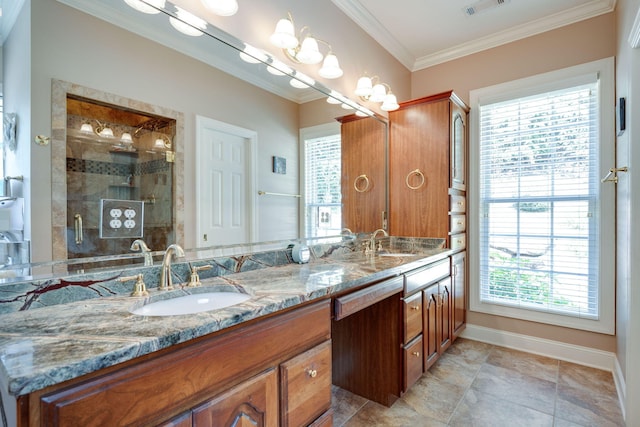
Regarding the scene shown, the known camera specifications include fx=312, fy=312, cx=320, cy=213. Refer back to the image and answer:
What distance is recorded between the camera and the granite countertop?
0.60m

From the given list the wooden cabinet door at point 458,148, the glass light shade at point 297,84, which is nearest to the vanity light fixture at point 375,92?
the wooden cabinet door at point 458,148

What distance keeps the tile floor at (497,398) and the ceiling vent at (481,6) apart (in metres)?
2.67

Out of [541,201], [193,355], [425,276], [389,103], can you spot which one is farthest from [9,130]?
[541,201]

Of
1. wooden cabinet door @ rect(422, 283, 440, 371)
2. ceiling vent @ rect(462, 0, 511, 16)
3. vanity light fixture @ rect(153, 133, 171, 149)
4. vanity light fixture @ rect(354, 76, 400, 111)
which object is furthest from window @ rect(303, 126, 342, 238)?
ceiling vent @ rect(462, 0, 511, 16)

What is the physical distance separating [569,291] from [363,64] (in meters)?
2.40

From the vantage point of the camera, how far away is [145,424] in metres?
0.72

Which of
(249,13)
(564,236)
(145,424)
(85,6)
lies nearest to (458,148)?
(564,236)

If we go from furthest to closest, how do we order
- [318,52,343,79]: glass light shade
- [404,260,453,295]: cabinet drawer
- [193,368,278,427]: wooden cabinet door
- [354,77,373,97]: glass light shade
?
[354,77,373,97]: glass light shade, [318,52,343,79]: glass light shade, [404,260,453,295]: cabinet drawer, [193,368,278,427]: wooden cabinet door

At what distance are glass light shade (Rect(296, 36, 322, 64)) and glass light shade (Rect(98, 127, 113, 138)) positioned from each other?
115 cm

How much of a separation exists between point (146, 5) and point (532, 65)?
2.80m

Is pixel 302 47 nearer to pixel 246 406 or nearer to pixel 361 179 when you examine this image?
pixel 361 179

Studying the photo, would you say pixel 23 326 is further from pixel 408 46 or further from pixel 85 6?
pixel 408 46

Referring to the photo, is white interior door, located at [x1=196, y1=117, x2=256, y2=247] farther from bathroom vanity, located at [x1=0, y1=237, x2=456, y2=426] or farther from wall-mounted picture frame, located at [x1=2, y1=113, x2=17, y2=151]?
wall-mounted picture frame, located at [x1=2, y1=113, x2=17, y2=151]

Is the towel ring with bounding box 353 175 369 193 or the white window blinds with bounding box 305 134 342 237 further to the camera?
the towel ring with bounding box 353 175 369 193
